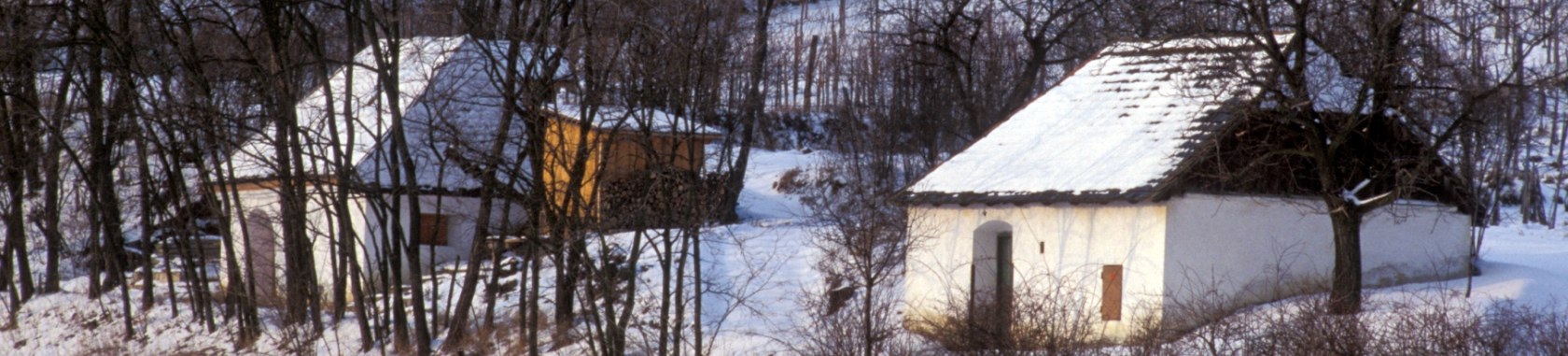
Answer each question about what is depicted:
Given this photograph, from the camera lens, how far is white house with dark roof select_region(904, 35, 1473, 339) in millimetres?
16656

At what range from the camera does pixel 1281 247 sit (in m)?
17.5

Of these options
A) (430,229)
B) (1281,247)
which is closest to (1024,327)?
(1281,247)

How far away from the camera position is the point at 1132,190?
16625 millimetres

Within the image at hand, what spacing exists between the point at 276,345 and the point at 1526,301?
15.6 metres

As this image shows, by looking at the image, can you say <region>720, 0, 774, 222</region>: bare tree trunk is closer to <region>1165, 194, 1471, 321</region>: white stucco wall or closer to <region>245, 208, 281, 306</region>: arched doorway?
<region>245, 208, 281, 306</region>: arched doorway

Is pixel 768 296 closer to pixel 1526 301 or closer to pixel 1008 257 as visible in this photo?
pixel 1008 257

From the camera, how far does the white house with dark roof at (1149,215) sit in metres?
16.7

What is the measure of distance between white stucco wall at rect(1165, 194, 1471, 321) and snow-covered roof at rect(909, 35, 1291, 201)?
2.58 ft

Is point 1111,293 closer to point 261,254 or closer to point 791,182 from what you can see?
point 261,254

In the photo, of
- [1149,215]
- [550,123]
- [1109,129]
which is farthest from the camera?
[550,123]

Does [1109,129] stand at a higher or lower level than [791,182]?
higher

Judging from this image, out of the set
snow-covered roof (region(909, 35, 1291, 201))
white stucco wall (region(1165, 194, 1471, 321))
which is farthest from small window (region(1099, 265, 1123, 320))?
snow-covered roof (region(909, 35, 1291, 201))

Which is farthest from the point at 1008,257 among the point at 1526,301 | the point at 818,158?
the point at 818,158

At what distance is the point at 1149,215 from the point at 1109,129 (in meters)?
2.19
